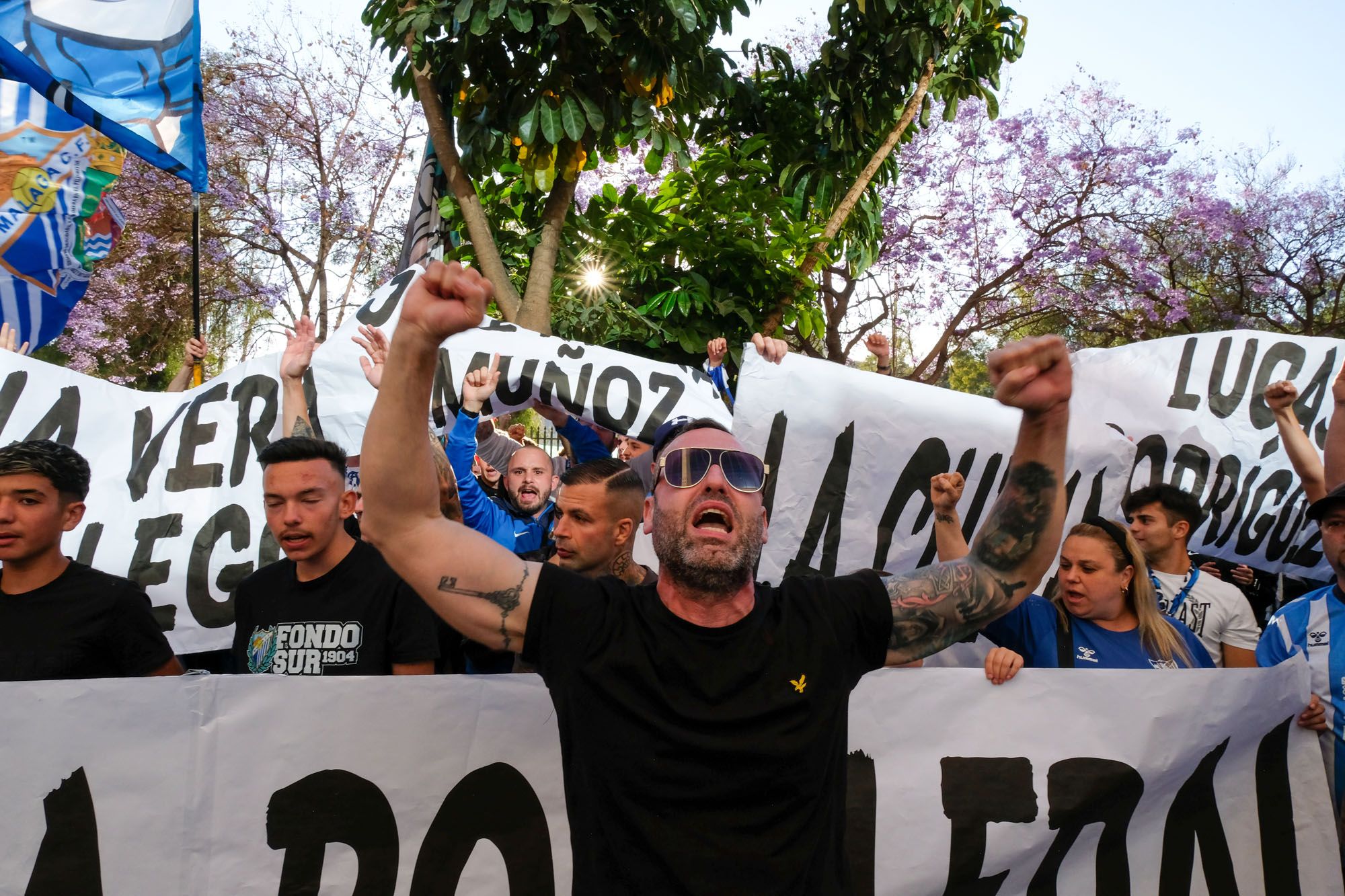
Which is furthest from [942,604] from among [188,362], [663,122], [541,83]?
[663,122]

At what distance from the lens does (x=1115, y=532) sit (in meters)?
3.36

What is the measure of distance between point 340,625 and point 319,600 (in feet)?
0.38

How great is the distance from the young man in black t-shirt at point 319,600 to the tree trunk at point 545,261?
397cm

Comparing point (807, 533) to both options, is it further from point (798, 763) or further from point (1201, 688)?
point (798, 763)

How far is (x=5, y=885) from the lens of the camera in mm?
2418

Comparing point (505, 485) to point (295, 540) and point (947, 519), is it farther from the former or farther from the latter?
point (947, 519)

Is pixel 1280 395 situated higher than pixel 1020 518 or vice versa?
pixel 1280 395

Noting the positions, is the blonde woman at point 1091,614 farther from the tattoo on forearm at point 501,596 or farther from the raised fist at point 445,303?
the raised fist at point 445,303

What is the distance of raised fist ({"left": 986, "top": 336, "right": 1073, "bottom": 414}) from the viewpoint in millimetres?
1961

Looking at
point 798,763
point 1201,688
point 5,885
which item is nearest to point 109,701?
point 5,885

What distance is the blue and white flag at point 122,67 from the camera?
504cm

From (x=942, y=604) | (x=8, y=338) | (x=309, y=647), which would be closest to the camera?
(x=942, y=604)

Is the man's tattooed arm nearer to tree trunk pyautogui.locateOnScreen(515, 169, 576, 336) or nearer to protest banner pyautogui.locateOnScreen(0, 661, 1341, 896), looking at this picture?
protest banner pyautogui.locateOnScreen(0, 661, 1341, 896)

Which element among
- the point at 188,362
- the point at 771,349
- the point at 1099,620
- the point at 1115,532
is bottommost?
the point at 1099,620
